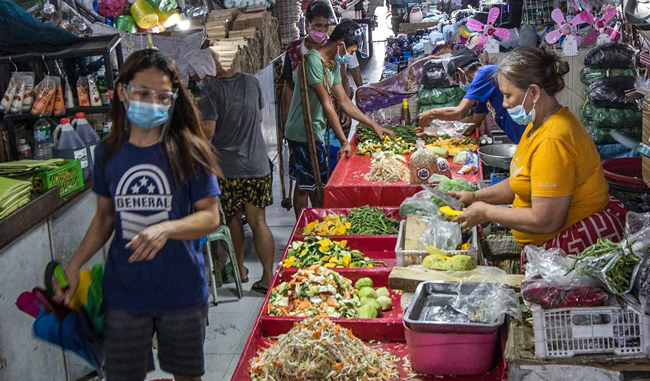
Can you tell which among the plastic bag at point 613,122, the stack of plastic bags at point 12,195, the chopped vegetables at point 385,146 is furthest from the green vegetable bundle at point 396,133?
the stack of plastic bags at point 12,195

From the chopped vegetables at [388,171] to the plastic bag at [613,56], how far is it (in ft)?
11.0

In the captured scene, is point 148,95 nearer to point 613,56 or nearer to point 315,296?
point 315,296

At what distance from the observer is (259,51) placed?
7215 mm

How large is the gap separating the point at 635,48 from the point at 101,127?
5.79 metres

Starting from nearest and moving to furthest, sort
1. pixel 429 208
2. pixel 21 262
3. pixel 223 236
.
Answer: pixel 21 262 < pixel 429 208 < pixel 223 236

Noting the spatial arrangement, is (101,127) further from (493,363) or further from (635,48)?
(635,48)

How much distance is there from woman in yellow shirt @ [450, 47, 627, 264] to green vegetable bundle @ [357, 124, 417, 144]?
10.5 ft

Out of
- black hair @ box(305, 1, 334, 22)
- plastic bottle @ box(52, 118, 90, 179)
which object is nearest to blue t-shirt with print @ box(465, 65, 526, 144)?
black hair @ box(305, 1, 334, 22)

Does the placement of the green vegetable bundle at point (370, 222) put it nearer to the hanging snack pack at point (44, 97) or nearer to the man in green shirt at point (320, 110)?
the man in green shirt at point (320, 110)

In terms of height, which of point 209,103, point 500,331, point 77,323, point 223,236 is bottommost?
point 223,236

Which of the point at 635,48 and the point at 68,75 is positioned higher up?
the point at 68,75

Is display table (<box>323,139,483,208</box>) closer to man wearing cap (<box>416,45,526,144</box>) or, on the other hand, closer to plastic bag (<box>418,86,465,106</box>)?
man wearing cap (<box>416,45,526,144</box>)

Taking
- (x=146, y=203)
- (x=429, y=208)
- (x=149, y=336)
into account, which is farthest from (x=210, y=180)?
(x=429, y=208)

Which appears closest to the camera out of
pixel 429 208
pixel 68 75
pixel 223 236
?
pixel 429 208
